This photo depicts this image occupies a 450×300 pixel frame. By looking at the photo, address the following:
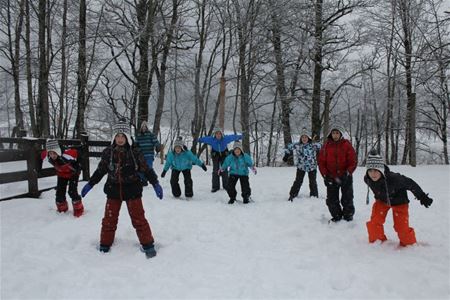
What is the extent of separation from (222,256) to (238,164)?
3528 mm

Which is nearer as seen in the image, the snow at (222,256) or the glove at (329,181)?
the snow at (222,256)

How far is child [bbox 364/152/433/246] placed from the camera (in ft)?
16.4

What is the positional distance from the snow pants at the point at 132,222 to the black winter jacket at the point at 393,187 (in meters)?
3.21

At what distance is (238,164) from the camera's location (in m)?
8.34

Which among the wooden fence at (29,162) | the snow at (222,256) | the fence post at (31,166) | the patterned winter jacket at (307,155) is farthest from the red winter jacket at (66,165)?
the patterned winter jacket at (307,155)

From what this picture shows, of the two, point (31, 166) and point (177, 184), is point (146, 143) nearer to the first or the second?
point (177, 184)

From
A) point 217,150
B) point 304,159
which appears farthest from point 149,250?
point 217,150

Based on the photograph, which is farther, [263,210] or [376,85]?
[376,85]

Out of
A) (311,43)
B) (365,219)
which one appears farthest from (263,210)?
(311,43)

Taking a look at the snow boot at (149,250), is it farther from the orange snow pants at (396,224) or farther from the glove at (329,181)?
the glove at (329,181)

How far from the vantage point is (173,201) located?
820 centimetres

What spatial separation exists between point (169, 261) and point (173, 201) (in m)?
3.43

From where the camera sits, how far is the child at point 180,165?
8.70m

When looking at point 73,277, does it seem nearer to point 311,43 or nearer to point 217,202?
point 217,202
